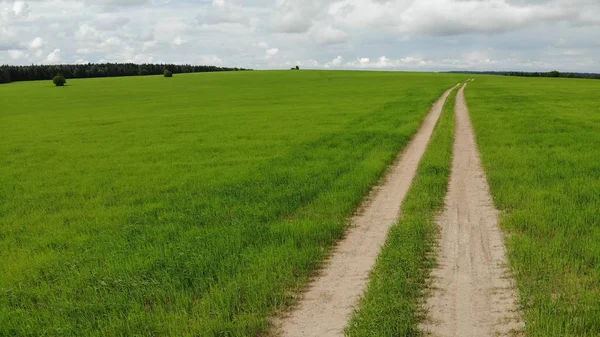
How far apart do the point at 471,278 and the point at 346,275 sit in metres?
1.79

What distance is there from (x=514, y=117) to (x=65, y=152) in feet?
80.3

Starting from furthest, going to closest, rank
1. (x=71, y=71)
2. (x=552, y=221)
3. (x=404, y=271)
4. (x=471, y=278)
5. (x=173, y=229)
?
(x=71, y=71), (x=173, y=229), (x=552, y=221), (x=404, y=271), (x=471, y=278)

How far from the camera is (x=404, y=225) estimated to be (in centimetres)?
891

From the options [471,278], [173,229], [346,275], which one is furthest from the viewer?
[173,229]

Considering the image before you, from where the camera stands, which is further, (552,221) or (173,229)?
(173,229)

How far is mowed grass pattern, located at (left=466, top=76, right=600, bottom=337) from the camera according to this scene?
5695mm

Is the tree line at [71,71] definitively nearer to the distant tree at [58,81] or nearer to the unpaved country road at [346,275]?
the distant tree at [58,81]

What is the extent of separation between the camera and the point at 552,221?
8891 mm

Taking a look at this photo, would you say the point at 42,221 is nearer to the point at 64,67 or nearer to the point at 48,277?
the point at 48,277

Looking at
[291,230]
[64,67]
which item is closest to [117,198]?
[291,230]

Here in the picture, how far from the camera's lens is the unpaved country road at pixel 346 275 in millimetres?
5719

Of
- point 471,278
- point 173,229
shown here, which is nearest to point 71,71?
point 173,229

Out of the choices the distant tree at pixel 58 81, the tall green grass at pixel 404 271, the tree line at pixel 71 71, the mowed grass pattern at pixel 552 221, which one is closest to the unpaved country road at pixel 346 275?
the tall green grass at pixel 404 271

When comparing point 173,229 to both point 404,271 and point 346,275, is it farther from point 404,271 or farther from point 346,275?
point 404,271
